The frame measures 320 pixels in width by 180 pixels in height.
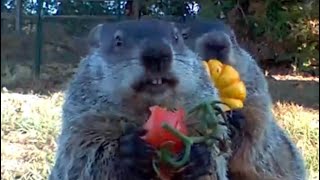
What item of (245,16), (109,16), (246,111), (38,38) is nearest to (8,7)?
(109,16)

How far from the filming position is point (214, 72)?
213 centimetres

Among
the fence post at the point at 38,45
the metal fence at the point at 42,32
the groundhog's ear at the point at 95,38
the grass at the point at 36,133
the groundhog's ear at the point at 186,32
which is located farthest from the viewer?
the fence post at the point at 38,45

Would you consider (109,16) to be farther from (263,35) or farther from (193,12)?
(263,35)

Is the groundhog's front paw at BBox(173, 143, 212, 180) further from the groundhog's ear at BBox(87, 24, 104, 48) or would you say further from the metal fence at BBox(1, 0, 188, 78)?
the metal fence at BBox(1, 0, 188, 78)

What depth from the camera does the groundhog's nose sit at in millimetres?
1696

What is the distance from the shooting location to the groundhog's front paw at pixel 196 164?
1.84 meters

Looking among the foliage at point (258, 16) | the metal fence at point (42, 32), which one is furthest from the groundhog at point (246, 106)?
the metal fence at point (42, 32)

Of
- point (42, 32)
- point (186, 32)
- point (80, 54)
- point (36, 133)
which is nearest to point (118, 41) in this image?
point (186, 32)

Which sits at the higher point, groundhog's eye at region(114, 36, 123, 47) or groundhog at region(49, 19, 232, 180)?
groundhog's eye at region(114, 36, 123, 47)

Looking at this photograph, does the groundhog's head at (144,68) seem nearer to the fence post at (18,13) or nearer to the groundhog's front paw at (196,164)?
the groundhog's front paw at (196,164)

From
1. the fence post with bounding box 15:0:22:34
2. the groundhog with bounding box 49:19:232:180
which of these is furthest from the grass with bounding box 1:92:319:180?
the groundhog with bounding box 49:19:232:180

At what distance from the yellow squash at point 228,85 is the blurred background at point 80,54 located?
148 centimetres

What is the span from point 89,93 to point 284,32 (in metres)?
4.14

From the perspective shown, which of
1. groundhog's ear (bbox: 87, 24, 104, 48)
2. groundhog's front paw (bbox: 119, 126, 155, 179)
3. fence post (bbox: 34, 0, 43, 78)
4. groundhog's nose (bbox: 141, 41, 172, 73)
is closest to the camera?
groundhog's nose (bbox: 141, 41, 172, 73)
